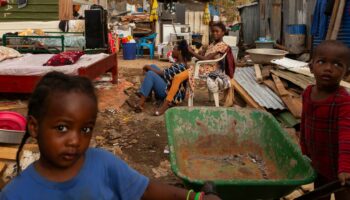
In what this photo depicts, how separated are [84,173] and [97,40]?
324 inches

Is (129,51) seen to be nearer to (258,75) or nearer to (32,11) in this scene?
(32,11)

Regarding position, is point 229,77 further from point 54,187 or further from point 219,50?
point 54,187

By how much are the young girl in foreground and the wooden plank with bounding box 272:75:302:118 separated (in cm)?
459

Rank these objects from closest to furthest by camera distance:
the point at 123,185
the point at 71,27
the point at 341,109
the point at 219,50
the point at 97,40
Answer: the point at 123,185, the point at 341,109, the point at 219,50, the point at 97,40, the point at 71,27

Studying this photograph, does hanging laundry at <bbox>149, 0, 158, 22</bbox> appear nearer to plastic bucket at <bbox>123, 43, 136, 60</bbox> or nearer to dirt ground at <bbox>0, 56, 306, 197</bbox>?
plastic bucket at <bbox>123, 43, 136, 60</bbox>

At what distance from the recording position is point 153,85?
269 inches

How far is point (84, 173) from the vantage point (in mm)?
1381

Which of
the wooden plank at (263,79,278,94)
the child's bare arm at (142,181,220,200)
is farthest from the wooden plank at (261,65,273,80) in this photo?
the child's bare arm at (142,181,220,200)

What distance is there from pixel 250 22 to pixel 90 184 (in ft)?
52.1

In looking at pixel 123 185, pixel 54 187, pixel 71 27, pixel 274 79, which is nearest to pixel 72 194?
pixel 54 187

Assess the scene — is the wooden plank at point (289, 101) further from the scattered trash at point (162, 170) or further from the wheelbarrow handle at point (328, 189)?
the wheelbarrow handle at point (328, 189)

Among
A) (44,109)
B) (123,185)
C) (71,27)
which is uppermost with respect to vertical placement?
(71,27)

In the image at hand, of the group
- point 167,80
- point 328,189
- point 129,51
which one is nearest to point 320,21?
point 167,80

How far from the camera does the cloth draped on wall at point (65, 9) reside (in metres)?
11.1
